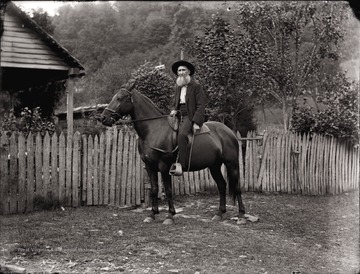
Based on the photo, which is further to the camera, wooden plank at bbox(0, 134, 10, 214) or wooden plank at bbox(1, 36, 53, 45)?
wooden plank at bbox(1, 36, 53, 45)


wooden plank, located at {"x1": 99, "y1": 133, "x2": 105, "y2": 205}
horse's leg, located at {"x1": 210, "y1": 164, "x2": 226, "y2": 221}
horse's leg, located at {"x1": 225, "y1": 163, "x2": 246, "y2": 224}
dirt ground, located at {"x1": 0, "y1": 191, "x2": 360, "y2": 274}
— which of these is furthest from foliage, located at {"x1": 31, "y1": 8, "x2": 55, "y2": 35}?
horse's leg, located at {"x1": 225, "y1": 163, "x2": 246, "y2": 224}

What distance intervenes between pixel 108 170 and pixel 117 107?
246cm

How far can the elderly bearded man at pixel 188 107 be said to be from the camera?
7.27m

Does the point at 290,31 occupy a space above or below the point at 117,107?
above

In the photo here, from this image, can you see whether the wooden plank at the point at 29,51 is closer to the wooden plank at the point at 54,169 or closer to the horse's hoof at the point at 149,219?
the wooden plank at the point at 54,169

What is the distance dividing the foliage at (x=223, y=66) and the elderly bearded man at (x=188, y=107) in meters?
6.12

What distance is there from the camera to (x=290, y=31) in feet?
58.8

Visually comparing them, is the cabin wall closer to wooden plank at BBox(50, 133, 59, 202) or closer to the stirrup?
Answer: wooden plank at BBox(50, 133, 59, 202)

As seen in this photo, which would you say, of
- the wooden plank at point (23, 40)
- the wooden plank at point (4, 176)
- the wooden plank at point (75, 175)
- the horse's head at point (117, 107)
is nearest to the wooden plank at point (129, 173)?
the wooden plank at point (75, 175)

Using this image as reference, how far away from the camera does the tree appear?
17156mm

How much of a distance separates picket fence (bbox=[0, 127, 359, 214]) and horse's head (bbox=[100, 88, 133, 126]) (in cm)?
197

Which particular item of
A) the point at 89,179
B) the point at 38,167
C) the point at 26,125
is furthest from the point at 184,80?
the point at 26,125

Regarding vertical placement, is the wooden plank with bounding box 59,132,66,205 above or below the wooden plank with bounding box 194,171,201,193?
above

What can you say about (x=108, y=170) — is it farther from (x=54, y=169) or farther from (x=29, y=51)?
(x=29, y=51)
